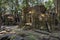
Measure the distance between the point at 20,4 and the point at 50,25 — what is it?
45.9 ft

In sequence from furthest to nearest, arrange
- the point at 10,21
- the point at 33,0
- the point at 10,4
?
the point at 10,4
the point at 33,0
the point at 10,21

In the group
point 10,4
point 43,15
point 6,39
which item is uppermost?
point 10,4

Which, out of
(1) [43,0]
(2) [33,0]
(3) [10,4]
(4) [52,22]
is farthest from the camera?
(1) [43,0]

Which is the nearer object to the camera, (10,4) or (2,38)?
(2,38)

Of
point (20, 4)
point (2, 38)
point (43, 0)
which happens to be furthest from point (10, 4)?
point (2, 38)

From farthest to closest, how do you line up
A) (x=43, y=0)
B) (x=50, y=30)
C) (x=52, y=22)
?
(x=43, y=0)
(x=52, y=22)
(x=50, y=30)

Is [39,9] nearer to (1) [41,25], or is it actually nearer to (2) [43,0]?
(1) [41,25]

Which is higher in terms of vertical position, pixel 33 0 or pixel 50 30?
pixel 33 0

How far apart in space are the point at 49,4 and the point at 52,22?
12267 mm

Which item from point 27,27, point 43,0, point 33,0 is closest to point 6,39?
point 27,27

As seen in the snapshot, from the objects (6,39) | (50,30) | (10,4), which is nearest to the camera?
(6,39)

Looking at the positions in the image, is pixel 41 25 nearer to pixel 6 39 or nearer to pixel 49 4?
pixel 6 39

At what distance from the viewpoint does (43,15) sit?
10523mm

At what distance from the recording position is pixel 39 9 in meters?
11.0
